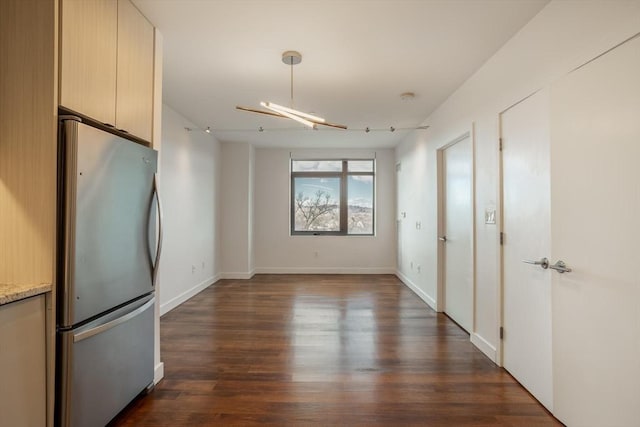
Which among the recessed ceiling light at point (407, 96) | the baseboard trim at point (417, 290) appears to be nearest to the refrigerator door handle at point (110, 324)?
the recessed ceiling light at point (407, 96)

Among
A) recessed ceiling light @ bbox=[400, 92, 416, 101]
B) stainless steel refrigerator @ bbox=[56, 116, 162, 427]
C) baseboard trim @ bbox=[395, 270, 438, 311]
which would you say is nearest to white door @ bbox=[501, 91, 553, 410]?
recessed ceiling light @ bbox=[400, 92, 416, 101]

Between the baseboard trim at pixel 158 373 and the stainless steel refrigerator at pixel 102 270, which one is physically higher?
the stainless steel refrigerator at pixel 102 270

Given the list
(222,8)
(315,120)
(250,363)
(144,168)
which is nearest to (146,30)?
(222,8)

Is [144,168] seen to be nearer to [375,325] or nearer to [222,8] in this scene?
→ [222,8]

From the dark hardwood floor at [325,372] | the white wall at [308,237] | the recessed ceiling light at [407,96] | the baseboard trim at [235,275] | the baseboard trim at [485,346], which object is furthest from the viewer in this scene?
the white wall at [308,237]

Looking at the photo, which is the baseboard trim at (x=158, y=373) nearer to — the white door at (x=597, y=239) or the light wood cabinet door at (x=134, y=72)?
the light wood cabinet door at (x=134, y=72)

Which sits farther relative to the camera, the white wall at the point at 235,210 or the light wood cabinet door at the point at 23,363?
the white wall at the point at 235,210

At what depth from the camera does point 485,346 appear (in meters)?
2.83

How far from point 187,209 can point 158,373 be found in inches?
105

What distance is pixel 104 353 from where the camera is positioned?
5.63 ft

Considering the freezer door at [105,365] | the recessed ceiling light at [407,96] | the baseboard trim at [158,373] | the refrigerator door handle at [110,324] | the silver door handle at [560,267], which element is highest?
the recessed ceiling light at [407,96]

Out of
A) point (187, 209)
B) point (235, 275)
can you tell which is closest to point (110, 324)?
point (187, 209)

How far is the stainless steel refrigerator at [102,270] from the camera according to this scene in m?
1.50

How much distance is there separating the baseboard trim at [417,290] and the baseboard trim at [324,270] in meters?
0.36
